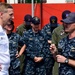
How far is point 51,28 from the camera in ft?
24.3

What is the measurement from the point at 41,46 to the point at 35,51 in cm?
16

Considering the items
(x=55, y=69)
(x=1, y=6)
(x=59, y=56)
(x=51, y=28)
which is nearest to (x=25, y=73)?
(x=55, y=69)

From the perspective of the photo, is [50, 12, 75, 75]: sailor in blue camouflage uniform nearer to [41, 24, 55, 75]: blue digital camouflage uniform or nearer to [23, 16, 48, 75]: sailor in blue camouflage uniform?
[23, 16, 48, 75]: sailor in blue camouflage uniform

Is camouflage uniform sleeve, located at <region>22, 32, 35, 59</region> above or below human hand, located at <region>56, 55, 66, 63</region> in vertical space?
below

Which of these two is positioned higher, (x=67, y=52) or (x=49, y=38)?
(x=67, y=52)

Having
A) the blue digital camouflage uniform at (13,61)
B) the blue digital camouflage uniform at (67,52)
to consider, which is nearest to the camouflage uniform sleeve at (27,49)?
the blue digital camouflage uniform at (13,61)

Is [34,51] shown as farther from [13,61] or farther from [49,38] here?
[13,61]

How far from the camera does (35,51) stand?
6.93 meters

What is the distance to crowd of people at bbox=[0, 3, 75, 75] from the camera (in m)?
4.66

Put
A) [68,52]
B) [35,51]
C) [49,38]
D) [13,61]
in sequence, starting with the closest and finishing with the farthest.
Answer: [68,52] → [13,61] → [35,51] → [49,38]

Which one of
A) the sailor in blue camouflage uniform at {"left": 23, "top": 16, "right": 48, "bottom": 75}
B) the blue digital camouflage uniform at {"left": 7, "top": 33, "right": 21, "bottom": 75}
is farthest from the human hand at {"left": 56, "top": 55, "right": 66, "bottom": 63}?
the sailor in blue camouflage uniform at {"left": 23, "top": 16, "right": 48, "bottom": 75}

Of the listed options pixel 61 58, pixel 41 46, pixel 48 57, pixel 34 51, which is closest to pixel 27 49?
pixel 34 51

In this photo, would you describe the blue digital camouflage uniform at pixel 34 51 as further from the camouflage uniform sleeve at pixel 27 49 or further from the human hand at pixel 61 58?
the human hand at pixel 61 58

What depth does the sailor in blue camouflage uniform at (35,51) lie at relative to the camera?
6.93 m
